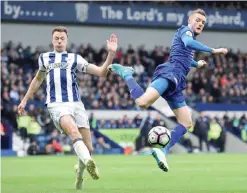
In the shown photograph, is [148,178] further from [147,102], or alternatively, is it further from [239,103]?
[239,103]

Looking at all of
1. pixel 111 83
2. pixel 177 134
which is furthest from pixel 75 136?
pixel 111 83

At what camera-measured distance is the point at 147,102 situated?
450 inches

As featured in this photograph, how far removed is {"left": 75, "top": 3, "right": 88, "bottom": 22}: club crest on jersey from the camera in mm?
37156

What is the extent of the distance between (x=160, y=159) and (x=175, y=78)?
4.65ft

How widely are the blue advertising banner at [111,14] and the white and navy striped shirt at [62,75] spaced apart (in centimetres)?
2460

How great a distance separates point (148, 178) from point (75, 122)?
401cm

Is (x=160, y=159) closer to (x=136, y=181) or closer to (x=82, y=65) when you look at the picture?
(x=82, y=65)

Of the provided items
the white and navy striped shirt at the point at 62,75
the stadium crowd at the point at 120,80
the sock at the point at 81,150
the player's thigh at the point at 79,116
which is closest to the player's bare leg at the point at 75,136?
the sock at the point at 81,150

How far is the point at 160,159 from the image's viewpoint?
1112cm

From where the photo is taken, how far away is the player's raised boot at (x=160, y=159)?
11.1m

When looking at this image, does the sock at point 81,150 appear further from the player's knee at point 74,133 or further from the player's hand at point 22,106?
the player's hand at point 22,106

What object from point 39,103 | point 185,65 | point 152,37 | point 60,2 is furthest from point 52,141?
point 185,65

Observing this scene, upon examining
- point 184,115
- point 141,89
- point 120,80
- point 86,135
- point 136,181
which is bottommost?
point 136,181

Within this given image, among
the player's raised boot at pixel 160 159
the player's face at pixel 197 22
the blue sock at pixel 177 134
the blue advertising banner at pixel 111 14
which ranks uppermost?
the blue advertising banner at pixel 111 14
